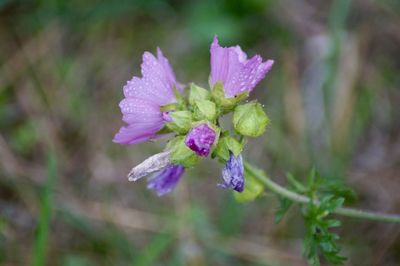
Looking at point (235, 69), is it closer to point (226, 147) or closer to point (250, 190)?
point (226, 147)

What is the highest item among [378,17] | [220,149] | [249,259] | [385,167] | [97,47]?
[97,47]

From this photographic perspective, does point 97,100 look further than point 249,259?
Yes

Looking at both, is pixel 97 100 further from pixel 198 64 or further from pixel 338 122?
pixel 338 122

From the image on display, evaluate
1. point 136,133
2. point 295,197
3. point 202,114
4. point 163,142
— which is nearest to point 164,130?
point 136,133

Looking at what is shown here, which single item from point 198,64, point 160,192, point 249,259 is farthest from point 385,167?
point 160,192

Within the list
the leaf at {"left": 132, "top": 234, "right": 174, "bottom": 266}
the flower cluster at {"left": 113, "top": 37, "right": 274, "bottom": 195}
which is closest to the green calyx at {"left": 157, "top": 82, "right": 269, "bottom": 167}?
Answer: the flower cluster at {"left": 113, "top": 37, "right": 274, "bottom": 195}

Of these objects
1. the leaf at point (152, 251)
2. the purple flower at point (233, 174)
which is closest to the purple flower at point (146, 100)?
the purple flower at point (233, 174)

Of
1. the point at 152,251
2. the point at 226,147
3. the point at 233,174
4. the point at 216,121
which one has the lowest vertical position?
the point at 152,251

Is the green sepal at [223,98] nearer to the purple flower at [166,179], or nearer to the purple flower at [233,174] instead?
the purple flower at [233,174]
